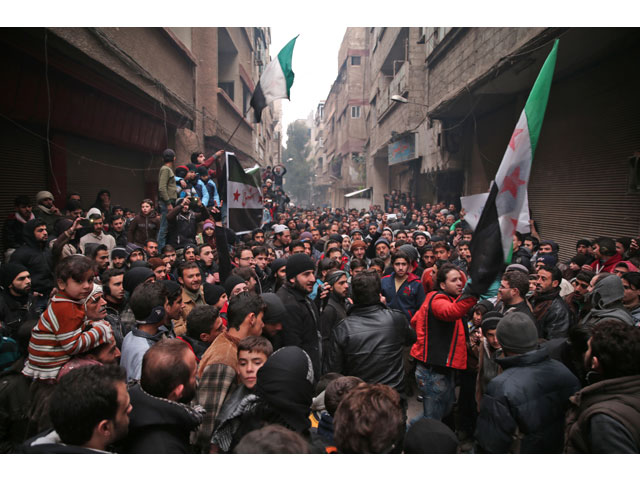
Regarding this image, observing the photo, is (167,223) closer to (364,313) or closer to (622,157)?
(364,313)

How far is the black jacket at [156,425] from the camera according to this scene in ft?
5.75

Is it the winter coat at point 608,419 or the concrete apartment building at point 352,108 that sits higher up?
the concrete apartment building at point 352,108

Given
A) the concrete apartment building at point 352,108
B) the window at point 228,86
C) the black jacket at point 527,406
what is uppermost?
the concrete apartment building at point 352,108

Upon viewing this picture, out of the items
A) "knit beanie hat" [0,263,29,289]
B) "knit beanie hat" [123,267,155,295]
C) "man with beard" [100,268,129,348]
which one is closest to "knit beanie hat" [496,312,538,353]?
"man with beard" [100,268,129,348]

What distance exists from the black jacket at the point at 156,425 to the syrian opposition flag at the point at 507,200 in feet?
6.71

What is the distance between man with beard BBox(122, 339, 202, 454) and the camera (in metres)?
1.76

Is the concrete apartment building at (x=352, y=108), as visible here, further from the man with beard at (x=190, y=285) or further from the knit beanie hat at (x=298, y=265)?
the knit beanie hat at (x=298, y=265)

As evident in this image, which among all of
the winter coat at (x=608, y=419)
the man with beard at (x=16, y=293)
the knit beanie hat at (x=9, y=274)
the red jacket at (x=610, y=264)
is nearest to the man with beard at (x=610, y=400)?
the winter coat at (x=608, y=419)

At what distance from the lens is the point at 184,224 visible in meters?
6.66

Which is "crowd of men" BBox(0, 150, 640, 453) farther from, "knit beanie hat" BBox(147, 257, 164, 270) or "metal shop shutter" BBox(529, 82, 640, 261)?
"metal shop shutter" BBox(529, 82, 640, 261)

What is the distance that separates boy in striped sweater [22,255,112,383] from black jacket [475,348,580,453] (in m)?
2.42

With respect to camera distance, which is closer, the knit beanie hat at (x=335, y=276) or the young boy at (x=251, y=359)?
the young boy at (x=251, y=359)

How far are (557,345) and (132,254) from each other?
4.88 meters

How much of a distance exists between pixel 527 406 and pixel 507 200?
54.6 inches
